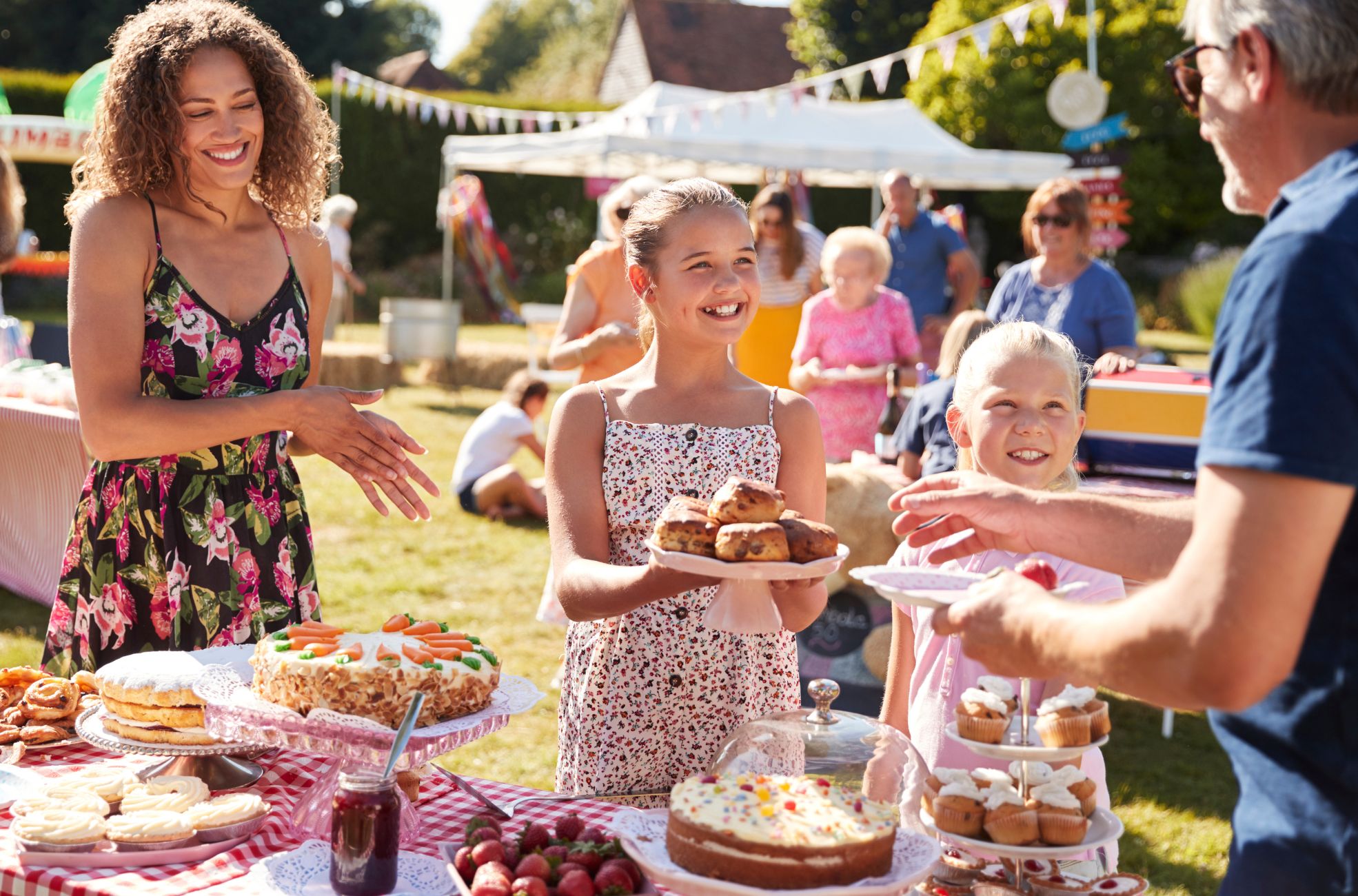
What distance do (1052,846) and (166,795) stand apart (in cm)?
137

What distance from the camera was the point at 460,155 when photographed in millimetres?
14375

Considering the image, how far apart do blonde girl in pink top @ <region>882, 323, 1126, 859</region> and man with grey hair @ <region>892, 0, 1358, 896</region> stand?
84 centimetres

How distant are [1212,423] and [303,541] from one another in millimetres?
2131

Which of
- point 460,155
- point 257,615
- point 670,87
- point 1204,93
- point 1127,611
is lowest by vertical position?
point 257,615

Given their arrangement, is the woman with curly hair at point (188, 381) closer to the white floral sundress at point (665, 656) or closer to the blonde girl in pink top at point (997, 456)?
the white floral sundress at point (665, 656)

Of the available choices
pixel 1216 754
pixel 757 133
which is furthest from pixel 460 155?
pixel 1216 754

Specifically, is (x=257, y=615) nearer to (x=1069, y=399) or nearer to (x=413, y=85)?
(x=1069, y=399)

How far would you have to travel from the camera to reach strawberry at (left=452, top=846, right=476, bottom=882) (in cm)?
182

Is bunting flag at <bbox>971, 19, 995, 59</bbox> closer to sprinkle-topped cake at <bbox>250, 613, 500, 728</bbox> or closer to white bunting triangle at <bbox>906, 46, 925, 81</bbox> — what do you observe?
white bunting triangle at <bbox>906, 46, 925, 81</bbox>

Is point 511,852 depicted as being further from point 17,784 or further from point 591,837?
point 17,784

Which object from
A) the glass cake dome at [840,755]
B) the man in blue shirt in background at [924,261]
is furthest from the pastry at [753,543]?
the man in blue shirt in background at [924,261]

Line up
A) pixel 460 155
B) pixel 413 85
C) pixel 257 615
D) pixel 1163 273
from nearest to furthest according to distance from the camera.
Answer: pixel 257 615, pixel 460 155, pixel 1163 273, pixel 413 85

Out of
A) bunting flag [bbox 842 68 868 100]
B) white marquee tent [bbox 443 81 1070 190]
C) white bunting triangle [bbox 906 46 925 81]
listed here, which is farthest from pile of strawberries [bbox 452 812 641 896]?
bunting flag [bbox 842 68 868 100]

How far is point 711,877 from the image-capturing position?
157 cm
